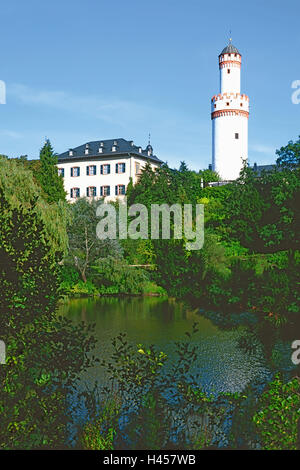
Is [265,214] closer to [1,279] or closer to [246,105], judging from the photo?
[246,105]

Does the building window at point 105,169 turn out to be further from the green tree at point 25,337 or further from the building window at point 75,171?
the green tree at point 25,337

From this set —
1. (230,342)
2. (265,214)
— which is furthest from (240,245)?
(230,342)

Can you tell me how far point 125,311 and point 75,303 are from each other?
5.76 meters

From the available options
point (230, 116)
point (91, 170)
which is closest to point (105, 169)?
point (91, 170)

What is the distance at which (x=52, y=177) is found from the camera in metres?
52.8

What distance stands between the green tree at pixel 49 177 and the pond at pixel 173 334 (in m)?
17.2

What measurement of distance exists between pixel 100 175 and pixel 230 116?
661 inches

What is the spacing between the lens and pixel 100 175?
207ft

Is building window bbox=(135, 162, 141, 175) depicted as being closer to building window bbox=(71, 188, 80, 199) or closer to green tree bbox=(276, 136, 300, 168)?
building window bbox=(71, 188, 80, 199)

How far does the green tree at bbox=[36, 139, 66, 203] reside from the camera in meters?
52.3

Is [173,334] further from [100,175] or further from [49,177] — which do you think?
[100,175]

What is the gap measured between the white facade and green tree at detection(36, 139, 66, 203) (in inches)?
357

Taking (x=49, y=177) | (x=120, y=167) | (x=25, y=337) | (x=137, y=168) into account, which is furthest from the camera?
(x=137, y=168)

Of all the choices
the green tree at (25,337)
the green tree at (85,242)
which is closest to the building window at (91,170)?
the green tree at (85,242)
